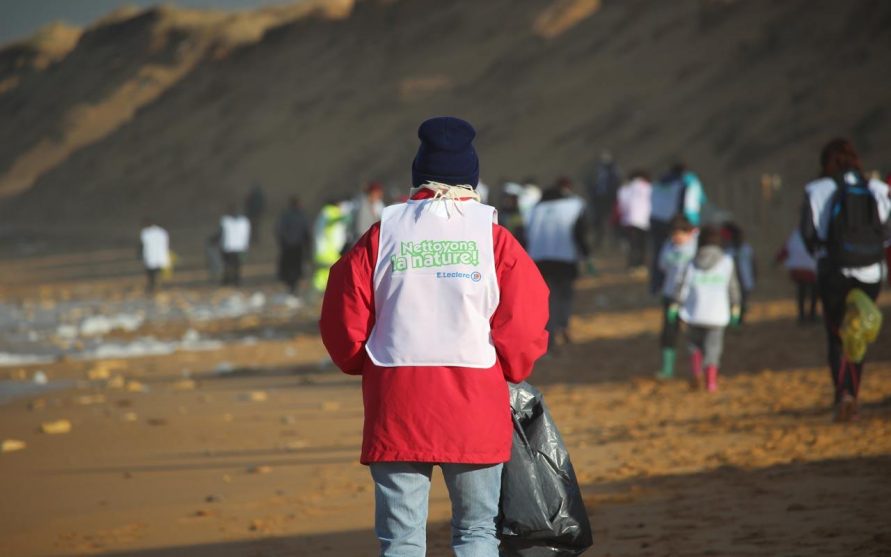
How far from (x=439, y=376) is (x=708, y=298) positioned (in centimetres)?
734

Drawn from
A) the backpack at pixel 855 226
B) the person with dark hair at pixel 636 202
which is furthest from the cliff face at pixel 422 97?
the backpack at pixel 855 226

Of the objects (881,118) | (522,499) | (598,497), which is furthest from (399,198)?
(881,118)

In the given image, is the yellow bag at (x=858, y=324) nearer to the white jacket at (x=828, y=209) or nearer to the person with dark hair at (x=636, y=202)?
the white jacket at (x=828, y=209)

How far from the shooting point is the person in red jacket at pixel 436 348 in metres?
4.30

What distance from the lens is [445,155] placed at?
4527 millimetres

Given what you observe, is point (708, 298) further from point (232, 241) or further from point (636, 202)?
point (232, 241)

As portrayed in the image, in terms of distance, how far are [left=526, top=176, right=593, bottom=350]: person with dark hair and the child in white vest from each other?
2.82m

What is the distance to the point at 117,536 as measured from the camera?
23.3 feet

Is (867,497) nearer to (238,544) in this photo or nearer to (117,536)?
(238,544)

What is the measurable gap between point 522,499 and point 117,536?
3170mm

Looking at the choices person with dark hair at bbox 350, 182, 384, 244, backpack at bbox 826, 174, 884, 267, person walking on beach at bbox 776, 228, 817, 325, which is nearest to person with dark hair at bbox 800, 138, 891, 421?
backpack at bbox 826, 174, 884, 267

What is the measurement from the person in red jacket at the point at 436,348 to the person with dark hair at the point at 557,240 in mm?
9761

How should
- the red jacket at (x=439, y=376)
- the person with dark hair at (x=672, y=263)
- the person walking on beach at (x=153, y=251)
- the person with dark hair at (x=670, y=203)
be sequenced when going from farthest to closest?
the person walking on beach at (x=153, y=251), the person with dark hair at (x=670, y=203), the person with dark hair at (x=672, y=263), the red jacket at (x=439, y=376)

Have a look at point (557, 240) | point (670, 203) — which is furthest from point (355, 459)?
point (670, 203)
